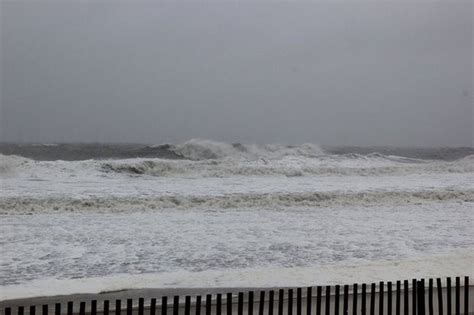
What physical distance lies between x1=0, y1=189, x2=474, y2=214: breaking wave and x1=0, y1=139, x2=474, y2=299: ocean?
51mm

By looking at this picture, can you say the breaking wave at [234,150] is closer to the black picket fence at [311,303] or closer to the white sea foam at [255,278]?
the white sea foam at [255,278]

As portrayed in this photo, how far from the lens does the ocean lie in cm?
716

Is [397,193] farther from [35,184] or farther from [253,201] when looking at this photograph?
[35,184]

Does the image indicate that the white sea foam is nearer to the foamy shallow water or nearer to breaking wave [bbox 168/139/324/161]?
the foamy shallow water

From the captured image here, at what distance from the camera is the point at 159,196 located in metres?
15.2

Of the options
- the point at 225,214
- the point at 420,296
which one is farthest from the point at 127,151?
the point at 420,296

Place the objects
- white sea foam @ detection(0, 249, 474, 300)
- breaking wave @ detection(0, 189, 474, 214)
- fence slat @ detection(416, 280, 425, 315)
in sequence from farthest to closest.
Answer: breaking wave @ detection(0, 189, 474, 214)
white sea foam @ detection(0, 249, 474, 300)
fence slat @ detection(416, 280, 425, 315)

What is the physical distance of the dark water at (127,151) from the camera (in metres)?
19.2

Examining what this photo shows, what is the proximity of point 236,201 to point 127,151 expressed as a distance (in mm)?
7420

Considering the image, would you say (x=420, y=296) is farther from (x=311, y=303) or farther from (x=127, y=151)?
(x=127, y=151)

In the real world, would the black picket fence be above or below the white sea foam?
above

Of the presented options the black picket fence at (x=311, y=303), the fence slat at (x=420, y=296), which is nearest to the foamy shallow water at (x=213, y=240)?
the black picket fence at (x=311, y=303)

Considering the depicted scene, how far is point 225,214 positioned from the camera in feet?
43.9

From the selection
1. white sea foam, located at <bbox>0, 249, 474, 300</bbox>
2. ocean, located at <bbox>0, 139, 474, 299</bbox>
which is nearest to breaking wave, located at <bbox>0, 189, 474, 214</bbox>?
ocean, located at <bbox>0, 139, 474, 299</bbox>
